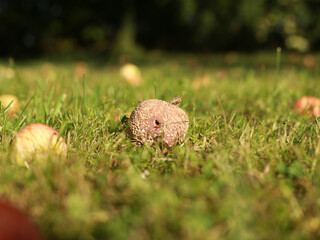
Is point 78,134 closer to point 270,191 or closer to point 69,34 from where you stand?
point 270,191

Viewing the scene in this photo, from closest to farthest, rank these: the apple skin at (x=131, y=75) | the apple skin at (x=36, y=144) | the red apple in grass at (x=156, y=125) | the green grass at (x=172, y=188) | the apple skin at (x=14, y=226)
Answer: the apple skin at (x=14, y=226) → the green grass at (x=172, y=188) → the apple skin at (x=36, y=144) → the red apple in grass at (x=156, y=125) → the apple skin at (x=131, y=75)

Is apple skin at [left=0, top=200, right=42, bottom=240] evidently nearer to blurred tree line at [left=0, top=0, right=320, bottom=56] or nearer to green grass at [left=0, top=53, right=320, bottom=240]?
green grass at [left=0, top=53, right=320, bottom=240]

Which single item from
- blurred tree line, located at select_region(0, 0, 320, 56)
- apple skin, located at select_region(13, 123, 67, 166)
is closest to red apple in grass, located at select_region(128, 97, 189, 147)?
apple skin, located at select_region(13, 123, 67, 166)

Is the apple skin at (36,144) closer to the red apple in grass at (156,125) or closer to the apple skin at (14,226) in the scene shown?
the red apple in grass at (156,125)

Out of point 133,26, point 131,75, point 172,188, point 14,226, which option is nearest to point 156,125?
point 172,188

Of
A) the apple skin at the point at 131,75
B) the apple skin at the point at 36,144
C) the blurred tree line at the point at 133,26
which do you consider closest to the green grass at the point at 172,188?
the apple skin at the point at 36,144
